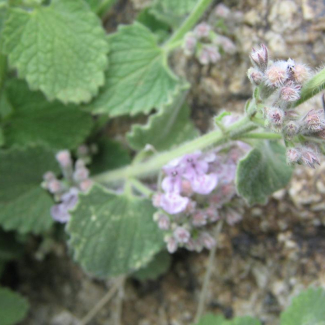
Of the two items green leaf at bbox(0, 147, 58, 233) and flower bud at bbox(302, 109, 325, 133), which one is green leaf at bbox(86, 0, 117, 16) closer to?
green leaf at bbox(0, 147, 58, 233)

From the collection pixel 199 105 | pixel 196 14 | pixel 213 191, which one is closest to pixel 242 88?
pixel 199 105

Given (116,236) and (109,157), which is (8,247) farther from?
(116,236)

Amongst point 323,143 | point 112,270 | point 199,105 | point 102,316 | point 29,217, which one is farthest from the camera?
point 102,316

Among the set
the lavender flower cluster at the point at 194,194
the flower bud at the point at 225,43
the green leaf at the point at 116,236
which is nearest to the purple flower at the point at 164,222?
the lavender flower cluster at the point at 194,194

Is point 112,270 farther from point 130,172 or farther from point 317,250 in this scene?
point 317,250

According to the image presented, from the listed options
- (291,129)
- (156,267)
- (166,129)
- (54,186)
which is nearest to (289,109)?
(291,129)

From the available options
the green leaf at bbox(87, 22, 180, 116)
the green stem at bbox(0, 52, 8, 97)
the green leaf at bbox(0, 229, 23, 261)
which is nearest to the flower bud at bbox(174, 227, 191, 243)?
the green leaf at bbox(87, 22, 180, 116)
